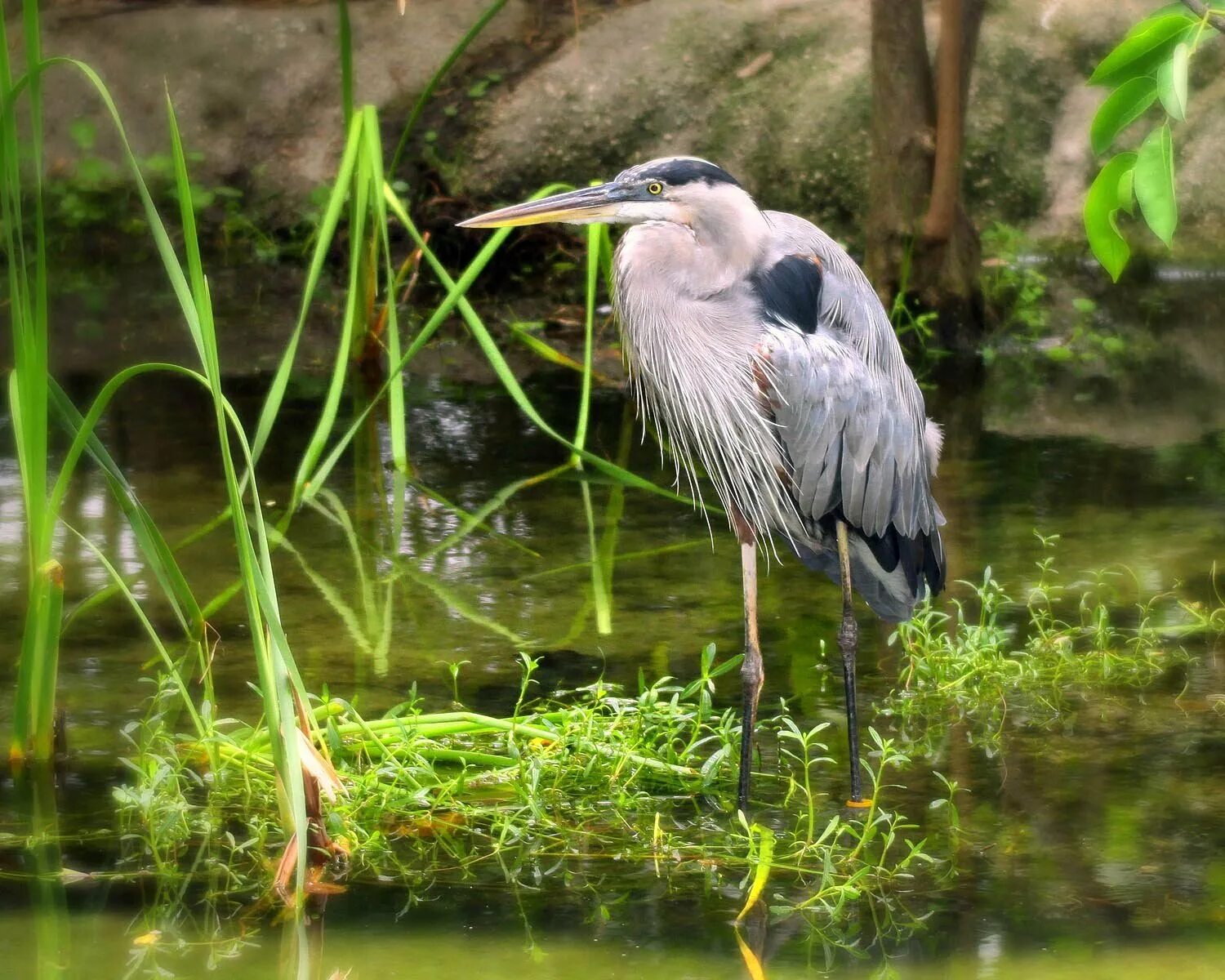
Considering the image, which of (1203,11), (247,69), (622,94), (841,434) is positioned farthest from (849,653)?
(247,69)

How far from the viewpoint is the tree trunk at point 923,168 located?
739cm

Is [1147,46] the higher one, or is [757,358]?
[1147,46]

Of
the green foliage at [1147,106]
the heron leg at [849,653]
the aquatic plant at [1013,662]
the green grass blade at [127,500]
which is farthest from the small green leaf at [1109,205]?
the aquatic plant at [1013,662]

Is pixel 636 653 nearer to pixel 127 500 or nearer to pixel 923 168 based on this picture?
pixel 127 500

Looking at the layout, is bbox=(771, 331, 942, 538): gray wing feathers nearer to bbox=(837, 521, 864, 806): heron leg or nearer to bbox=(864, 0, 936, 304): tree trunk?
bbox=(837, 521, 864, 806): heron leg

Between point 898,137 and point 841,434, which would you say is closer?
point 841,434

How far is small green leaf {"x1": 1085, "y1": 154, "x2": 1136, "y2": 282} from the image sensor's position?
6.12ft

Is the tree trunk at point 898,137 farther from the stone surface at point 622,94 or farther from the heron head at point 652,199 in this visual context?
the heron head at point 652,199

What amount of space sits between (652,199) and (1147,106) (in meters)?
1.86

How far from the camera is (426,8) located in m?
10.8

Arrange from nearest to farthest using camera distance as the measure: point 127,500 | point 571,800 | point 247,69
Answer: point 127,500, point 571,800, point 247,69

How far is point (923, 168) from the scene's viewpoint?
7617 millimetres

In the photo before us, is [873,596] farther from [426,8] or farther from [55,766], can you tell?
[426,8]

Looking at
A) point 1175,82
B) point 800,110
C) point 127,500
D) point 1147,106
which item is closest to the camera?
point 1175,82
